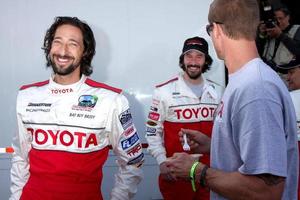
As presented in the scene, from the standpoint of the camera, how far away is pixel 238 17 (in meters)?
1.06

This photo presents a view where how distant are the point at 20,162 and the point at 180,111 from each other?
125 centimetres

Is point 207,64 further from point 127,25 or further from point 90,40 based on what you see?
point 90,40

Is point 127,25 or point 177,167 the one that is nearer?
point 177,167

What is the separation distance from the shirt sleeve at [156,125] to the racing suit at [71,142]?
0.73 m

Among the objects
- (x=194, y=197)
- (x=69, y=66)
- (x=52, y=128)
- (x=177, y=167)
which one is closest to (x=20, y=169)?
(x=52, y=128)

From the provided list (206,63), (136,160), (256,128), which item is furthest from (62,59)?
(206,63)

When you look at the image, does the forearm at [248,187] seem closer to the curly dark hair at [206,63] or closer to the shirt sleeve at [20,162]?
the shirt sleeve at [20,162]

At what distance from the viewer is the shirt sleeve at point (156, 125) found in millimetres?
2538

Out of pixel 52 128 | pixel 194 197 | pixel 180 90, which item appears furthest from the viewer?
pixel 180 90

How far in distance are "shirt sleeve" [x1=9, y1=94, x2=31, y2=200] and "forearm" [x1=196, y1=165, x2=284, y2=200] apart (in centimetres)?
112

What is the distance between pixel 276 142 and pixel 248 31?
358 mm

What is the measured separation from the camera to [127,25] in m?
2.72

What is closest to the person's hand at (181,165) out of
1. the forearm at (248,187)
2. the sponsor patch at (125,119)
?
the forearm at (248,187)

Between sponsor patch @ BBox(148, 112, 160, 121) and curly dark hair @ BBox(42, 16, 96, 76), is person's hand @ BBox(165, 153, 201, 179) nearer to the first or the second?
curly dark hair @ BBox(42, 16, 96, 76)
